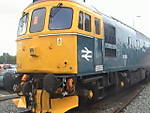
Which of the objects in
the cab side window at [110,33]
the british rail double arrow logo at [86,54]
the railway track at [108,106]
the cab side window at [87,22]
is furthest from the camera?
the cab side window at [110,33]

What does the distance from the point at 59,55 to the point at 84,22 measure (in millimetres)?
1332

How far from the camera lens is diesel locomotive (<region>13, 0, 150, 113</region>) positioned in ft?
24.3

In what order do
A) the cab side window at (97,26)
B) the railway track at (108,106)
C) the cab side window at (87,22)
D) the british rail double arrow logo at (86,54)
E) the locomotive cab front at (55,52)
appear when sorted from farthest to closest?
the railway track at (108,106) < the cab side window at (97,26) < the cab side window at (87,22) < the british rail double arrow logo at (86,54) < the locomotive cab front at (55,52)

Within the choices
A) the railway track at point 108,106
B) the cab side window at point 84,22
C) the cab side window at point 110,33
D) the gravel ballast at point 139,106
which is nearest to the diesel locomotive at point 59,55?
the cab side window at point 84,22

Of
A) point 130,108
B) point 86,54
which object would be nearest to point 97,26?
point 86,54

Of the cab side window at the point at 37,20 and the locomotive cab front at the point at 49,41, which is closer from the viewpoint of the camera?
the locomotive cab front at the point at 49,41

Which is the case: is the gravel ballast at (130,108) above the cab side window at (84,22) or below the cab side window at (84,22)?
below

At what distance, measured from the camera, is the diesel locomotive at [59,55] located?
24.3ft

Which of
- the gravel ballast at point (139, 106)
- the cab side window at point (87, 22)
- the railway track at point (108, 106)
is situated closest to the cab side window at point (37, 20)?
the cab side window at point (87, 22)

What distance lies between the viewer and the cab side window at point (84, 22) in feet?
25.8

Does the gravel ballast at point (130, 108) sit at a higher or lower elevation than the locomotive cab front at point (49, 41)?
lower

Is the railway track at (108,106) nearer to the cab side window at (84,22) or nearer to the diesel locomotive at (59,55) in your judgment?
the diesel locomotive at (59,55)

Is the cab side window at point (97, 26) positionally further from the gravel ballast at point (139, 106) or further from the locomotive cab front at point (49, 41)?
the gravel ballast at point (139, 106)

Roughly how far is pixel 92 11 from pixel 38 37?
81.1 inches
